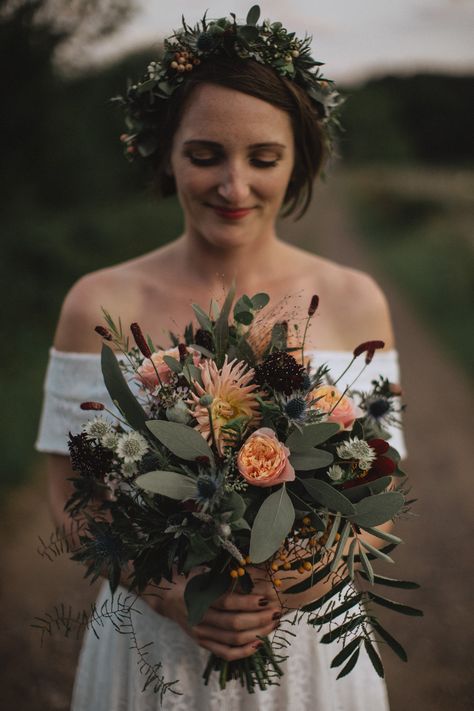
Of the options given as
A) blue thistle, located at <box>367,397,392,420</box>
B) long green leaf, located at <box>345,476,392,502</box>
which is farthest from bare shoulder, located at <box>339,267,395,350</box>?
long green leaf, located at <box>345,476,392,502</box>

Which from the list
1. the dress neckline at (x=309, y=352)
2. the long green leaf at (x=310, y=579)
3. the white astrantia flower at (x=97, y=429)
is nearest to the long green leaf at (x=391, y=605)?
the long green leaf at (x=310, y=579)

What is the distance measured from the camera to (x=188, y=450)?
1309 mm

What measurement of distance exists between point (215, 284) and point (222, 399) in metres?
1.01

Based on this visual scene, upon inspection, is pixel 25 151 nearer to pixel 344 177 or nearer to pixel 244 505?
pixel 244 505

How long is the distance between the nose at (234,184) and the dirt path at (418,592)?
79cm

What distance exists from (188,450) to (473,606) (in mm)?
3650

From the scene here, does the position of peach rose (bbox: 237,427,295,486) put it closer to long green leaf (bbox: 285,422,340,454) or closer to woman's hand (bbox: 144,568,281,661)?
long green leaf (bbox: 285,422,340,454)

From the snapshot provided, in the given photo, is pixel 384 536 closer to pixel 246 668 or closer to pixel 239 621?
pixel 239 621

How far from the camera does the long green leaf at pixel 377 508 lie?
4.50ft

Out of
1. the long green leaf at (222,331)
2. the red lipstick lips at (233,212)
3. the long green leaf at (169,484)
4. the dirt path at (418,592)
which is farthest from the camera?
the dirt path at (418,592)

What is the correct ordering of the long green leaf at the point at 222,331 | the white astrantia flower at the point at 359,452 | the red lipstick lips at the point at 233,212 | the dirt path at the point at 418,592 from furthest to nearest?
the dirt path at the point at 418,592, the red lipstick lips at the point at 233,212, the long green leaf at the point at 222,331, the white astrantia flower at the point at 359,452

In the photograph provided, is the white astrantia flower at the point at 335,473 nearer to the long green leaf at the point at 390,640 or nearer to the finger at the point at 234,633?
the long green leaf at the point at 390,640

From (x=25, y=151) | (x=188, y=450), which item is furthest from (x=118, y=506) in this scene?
(x=25, y=151)

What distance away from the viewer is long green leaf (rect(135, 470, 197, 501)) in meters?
1.26
